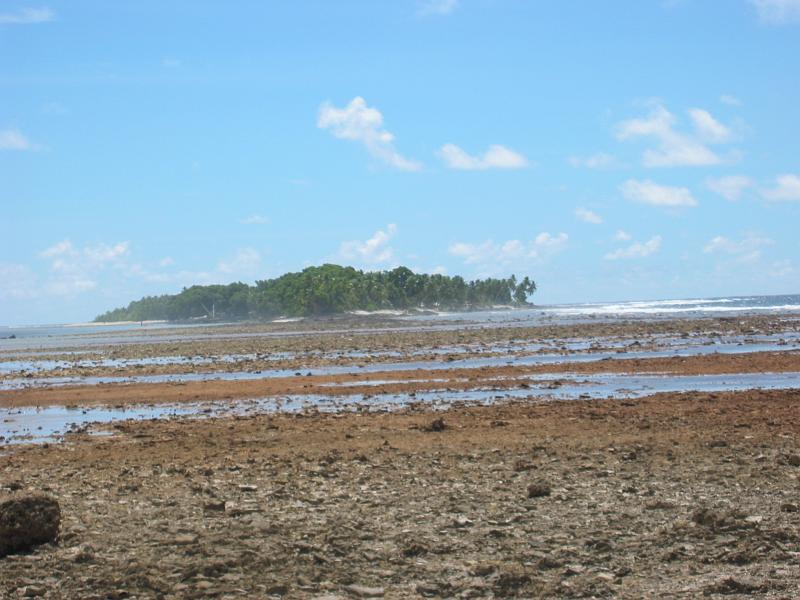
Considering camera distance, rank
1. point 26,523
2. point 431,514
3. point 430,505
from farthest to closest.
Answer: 1. point 430,505
2. point 431,514
3. point 26,523

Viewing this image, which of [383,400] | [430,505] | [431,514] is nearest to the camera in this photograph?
[431,514]

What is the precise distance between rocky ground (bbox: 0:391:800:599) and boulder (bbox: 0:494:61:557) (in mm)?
163

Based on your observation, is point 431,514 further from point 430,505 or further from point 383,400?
point 383,400

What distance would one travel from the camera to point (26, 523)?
394 inches

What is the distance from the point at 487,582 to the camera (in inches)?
348

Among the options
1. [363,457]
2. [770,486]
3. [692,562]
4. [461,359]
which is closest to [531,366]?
[461,359]

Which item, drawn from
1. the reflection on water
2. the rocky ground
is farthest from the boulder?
the reflection on water

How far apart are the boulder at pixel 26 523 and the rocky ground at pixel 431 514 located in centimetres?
16

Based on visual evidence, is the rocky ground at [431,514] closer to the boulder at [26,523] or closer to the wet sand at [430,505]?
the wet sand at [430,505]

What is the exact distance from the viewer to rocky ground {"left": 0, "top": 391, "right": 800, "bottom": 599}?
8.95 meters

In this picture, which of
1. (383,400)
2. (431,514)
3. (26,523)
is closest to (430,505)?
(431,514)

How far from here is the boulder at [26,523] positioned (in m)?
9.96

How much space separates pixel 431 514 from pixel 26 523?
15.0 feet

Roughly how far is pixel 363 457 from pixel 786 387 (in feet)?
50.2
